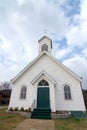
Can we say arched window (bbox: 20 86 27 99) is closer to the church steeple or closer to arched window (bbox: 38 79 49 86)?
arched window (bbox: 38 79 49 86)

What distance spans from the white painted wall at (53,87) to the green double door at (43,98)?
46cm

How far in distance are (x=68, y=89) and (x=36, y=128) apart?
7289mm

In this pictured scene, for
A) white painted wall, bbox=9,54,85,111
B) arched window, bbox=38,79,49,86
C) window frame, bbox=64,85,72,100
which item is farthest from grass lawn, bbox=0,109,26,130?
window frame, bbox=64,85,72,100

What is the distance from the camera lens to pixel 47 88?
13320mm

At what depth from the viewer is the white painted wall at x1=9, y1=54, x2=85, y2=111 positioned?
12.9m

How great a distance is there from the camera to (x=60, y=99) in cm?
1326

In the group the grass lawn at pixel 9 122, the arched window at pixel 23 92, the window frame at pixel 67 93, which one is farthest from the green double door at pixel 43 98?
the grass lawn at pixel 9 122

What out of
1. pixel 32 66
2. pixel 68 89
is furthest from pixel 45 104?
pixel 32 66

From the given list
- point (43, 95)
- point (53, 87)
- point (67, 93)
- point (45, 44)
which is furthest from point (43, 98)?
point (45, 44)

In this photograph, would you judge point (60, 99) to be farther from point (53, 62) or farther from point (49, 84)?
point (53, 62)

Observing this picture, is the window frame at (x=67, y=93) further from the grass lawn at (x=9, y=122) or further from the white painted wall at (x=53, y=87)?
the grass lawn at (x=9, y=122)

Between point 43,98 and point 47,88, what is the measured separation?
1177 mm

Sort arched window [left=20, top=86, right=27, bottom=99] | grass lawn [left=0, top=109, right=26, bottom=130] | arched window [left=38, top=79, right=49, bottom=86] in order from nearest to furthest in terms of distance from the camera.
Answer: grass lawn [left=0, top=109, right=26, bottom=130] → arched window [left=38, top=79, right=49, bottom=86] → arched window [left=20, top=86, right=27, bottom=99]

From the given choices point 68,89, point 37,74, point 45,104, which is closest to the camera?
point 45,104
